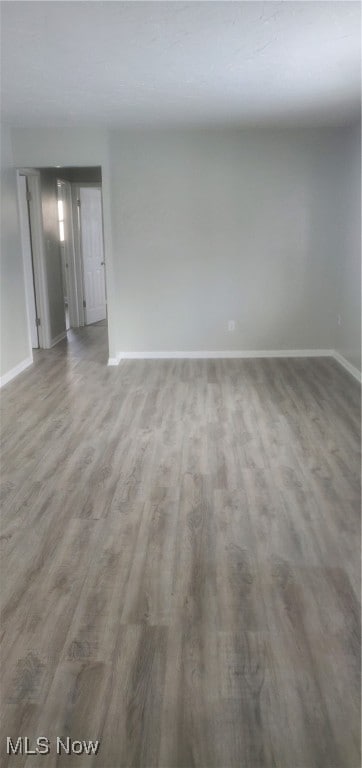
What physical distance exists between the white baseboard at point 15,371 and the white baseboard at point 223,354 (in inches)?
40.0

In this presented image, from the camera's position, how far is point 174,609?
88.9 inches

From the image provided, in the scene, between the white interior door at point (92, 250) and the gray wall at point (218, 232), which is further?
the white interior door at point (92, 250)

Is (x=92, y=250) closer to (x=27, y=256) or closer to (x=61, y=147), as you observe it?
(x=27, y=256)

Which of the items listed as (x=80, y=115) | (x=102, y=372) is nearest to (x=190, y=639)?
(x=102, y=372)

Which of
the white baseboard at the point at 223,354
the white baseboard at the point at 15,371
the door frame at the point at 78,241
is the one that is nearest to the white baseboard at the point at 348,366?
the white baseboard at the point at 223,354

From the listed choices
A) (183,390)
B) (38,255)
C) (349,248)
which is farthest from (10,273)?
(349,248)

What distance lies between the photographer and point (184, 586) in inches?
94.5

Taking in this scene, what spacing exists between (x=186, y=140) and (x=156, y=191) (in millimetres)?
607

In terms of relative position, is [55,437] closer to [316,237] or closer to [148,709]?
[148,709]

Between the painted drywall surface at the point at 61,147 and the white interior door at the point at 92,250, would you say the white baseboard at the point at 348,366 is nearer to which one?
the painted drywall surface at the point at 61,147

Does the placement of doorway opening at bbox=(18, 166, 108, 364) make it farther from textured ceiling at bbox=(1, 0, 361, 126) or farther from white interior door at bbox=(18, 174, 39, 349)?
textured ceiling at bbox=(1, 0, 361, 126)

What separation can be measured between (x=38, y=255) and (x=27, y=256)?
0.22 metres

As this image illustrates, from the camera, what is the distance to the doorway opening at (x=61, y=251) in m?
6.70

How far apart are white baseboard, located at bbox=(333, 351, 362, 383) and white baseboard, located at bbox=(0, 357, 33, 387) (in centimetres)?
345
